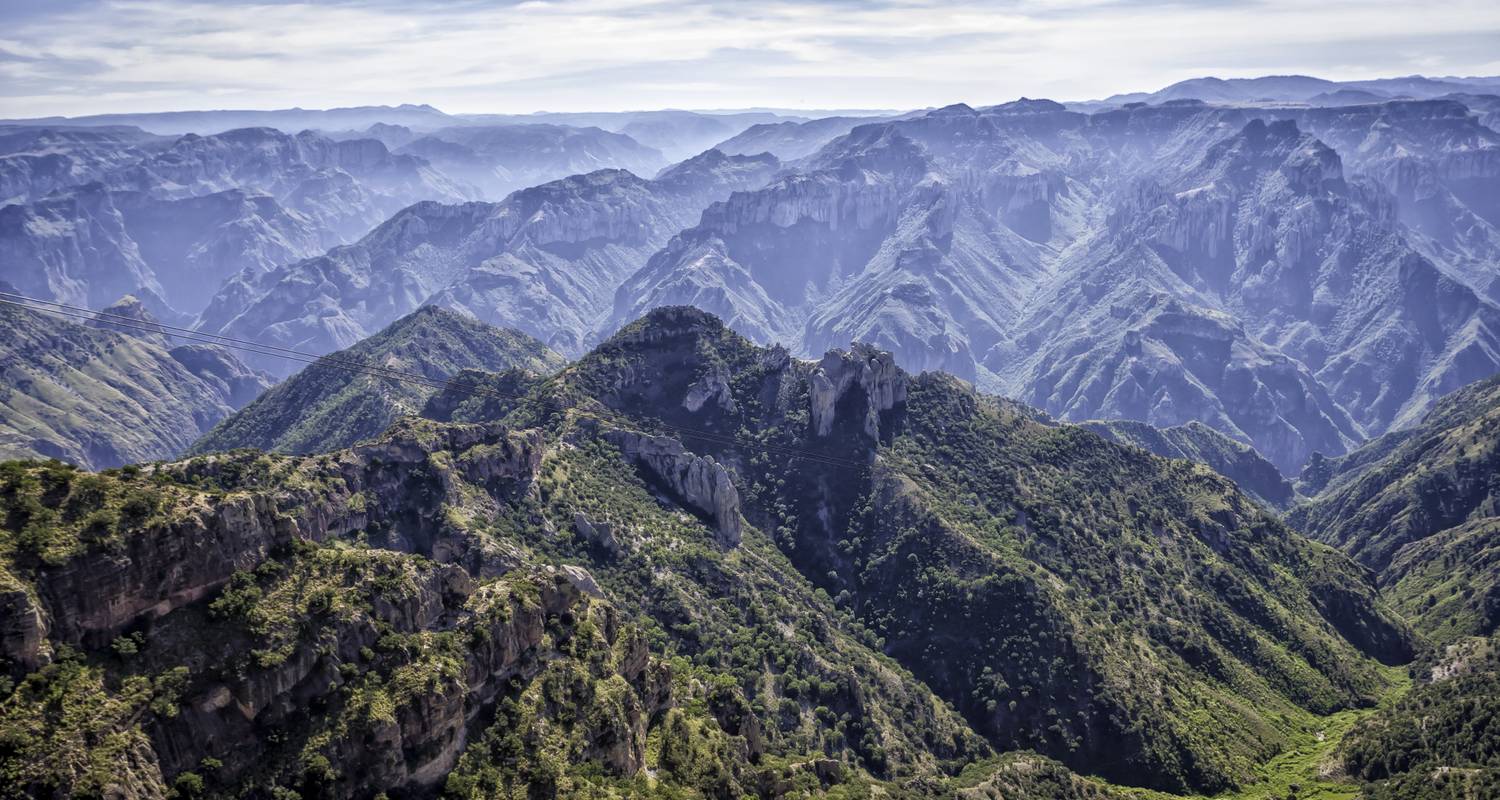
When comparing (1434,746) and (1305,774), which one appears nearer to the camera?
(1434,746)

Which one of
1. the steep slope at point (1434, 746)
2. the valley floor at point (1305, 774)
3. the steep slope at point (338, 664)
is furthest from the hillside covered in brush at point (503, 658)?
the steep slope at point (1434, 746)

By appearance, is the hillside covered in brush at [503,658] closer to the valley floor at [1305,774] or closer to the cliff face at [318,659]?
the cliff face at [318,659]

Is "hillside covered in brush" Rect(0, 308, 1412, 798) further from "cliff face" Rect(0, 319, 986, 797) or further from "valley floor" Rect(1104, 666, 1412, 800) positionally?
"valley floor" Rect(1104, 666, 1412, 800)

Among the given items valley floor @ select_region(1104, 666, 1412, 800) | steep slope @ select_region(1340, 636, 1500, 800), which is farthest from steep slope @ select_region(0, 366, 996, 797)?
steep slope @ select_region(1340, 636, 1500, 800)

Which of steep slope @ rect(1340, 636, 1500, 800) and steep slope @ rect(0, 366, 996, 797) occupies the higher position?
steep slope @ rect(0, 366, 996, 797)

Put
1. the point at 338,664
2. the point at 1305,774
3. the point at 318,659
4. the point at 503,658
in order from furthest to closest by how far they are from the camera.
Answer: the point at 1305,774, the point at 503,658, the point at 338,664, the point at 318,659

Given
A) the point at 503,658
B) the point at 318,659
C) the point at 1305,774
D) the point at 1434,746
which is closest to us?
the point at 318,659

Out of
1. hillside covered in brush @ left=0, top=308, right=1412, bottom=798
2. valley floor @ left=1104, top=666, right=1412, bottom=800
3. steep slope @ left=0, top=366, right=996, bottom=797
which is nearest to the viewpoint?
steep slope @ left=0, top=366, right=996, bottom=797

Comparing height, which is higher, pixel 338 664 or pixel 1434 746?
pixel 338 664

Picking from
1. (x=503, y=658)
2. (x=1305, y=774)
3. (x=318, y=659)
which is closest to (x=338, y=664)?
(x=318, y=659)

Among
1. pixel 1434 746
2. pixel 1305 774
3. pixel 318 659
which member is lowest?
pixel 1305 774

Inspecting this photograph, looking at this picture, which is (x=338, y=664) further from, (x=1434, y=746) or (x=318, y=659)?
(x=1434, y=746)
